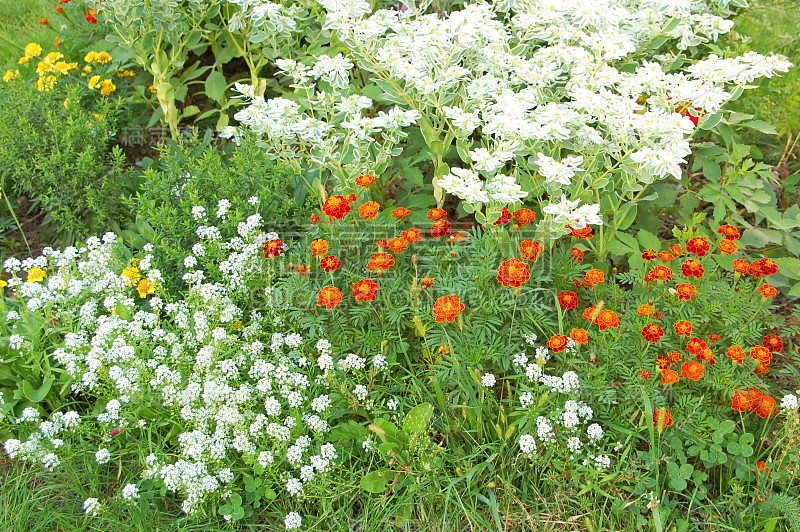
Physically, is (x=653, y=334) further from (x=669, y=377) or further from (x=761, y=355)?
(x=761, y=355)

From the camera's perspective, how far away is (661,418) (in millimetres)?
2109

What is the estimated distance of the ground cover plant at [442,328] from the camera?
2.24m

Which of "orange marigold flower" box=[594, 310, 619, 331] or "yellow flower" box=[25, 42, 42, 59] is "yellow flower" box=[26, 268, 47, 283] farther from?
"orange marigold flower" box=[594, 310, 619, 331]

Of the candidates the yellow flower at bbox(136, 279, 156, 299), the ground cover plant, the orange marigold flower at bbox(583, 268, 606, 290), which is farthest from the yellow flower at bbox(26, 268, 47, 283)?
the orange marigold flower at bbox(583, 268, 606, 290)

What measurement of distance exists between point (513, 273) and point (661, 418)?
2.17 feet

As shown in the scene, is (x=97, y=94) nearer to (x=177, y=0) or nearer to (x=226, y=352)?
(x=177, y=0)

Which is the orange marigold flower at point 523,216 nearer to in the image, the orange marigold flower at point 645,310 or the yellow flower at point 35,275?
the orange marigold flower at point 645,310

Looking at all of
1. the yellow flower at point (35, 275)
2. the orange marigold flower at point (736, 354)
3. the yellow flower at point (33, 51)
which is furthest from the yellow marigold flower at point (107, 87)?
the orange marigold flower at point (736, 354)

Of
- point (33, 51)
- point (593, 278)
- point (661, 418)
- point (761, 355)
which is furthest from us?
point (33, 51)

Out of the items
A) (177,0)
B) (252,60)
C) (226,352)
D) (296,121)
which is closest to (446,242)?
(296,121)

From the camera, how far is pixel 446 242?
279 cm

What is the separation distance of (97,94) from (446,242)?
2619 mm

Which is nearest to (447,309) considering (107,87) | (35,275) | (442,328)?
(442,328)

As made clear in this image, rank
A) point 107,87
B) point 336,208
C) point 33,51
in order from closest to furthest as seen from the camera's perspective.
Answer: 1. point 336,208
2. point 107,87
3. point 33,51
